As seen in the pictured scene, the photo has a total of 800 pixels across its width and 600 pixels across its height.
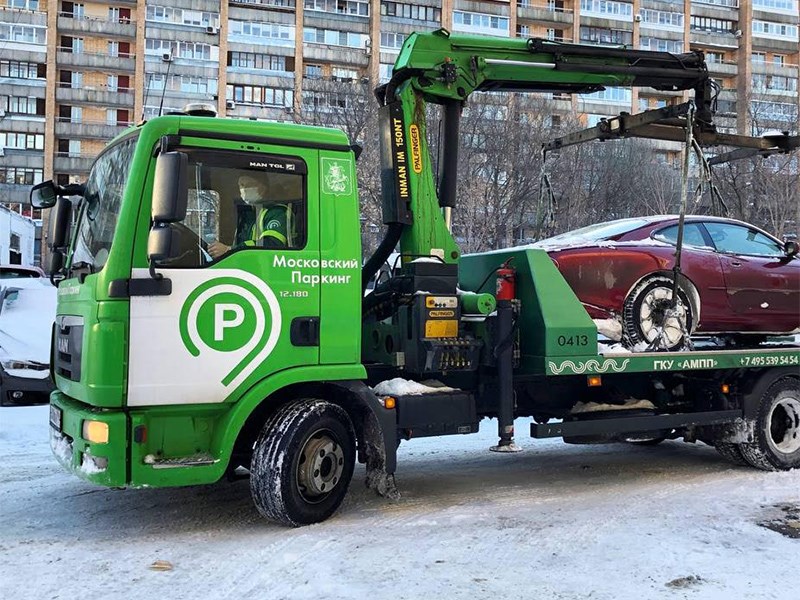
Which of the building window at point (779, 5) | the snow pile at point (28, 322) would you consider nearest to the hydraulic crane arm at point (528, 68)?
the snow pile at point (28, 322)

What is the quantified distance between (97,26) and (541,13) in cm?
2794

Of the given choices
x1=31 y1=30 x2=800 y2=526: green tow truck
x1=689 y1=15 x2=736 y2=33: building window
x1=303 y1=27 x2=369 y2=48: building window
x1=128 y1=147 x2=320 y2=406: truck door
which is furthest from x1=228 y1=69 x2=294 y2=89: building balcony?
x1=128 y1=147 x2=320 y2=406: truck door

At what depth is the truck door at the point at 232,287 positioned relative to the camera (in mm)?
4730

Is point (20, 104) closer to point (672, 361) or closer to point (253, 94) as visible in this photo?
point (253, 94)

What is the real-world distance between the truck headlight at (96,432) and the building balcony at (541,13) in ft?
169

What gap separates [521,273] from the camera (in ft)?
20.4

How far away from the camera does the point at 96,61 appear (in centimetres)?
4722

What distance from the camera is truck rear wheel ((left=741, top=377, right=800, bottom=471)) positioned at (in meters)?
7.28

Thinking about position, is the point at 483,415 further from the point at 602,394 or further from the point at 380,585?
the point at 380,585

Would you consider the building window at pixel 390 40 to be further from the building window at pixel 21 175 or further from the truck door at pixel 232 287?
the truck door at pixel 232 287

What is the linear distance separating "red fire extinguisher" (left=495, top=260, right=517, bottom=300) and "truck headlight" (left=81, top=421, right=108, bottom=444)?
297cm

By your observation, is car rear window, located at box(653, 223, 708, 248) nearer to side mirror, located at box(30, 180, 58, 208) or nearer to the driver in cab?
the driver in cab

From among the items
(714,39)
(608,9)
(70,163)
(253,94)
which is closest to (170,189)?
(253,94)

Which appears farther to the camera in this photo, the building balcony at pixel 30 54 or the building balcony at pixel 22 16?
the building balcony at pixel 30 54
